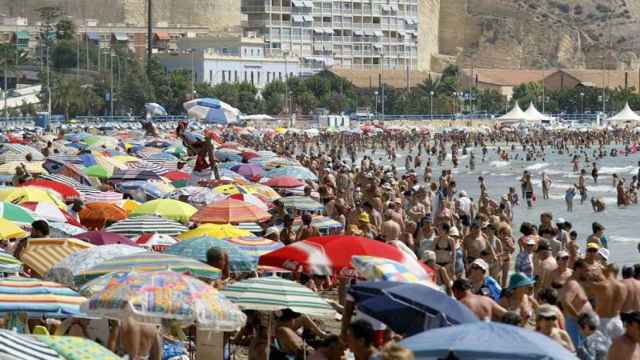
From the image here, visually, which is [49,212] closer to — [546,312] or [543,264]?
[543,264]

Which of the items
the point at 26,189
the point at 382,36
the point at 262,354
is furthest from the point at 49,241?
the point at 382,36

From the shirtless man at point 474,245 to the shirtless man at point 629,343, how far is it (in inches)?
243

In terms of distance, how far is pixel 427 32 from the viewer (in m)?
143

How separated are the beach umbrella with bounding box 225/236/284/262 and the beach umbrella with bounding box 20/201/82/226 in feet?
8.84

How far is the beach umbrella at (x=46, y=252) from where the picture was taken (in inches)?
471

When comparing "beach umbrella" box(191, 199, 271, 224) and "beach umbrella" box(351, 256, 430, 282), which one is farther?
"beach umbrella" box(191, 199, 271, 224)

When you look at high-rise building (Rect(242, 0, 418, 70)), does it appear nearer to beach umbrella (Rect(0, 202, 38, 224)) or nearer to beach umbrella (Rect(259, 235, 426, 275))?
beach umbrella (Rect(0, 202, 38, 224))

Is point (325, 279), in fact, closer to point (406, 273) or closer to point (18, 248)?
point (18, 248)

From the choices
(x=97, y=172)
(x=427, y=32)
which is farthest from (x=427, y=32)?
(x=97, y=172)

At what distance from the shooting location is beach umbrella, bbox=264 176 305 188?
23859 millimetres

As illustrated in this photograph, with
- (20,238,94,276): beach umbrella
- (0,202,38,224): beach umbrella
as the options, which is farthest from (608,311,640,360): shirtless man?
(0,202,38,224): beach umbrella

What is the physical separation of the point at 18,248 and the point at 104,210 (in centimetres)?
430

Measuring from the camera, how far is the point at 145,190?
66.8ft

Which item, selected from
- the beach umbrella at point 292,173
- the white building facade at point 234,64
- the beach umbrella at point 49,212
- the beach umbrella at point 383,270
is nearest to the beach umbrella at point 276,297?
the beach umbrella at point 383,270
